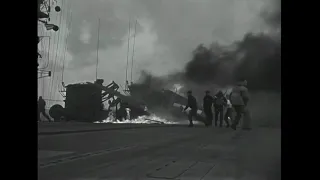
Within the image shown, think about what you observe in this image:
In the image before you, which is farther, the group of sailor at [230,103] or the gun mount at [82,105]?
the gun mount at [82,105]

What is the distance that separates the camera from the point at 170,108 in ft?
27.3

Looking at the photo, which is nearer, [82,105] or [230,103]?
[230,103]

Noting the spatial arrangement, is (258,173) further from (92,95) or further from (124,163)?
(92,95)

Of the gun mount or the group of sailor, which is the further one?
the gun mount
